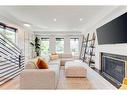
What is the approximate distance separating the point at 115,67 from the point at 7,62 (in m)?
3.48

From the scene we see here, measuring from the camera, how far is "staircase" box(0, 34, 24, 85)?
5.05m

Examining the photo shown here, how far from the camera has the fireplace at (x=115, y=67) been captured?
4.53 m

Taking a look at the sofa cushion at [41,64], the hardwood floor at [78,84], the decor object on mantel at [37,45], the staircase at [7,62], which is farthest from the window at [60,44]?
the sofa cushion at [41,64]

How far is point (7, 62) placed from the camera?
18.9 ft

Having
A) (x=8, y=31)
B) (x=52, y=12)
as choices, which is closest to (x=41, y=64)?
(x=52, y=12)

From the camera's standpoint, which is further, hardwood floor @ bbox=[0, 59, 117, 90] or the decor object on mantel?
the decor object on mantel

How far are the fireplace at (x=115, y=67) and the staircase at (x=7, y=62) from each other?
3081 millimetres

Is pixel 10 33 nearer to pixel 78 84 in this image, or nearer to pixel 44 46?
pixel 78 84

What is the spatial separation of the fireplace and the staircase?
308cm

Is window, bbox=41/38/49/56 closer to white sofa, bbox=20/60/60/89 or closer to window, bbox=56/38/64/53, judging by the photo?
window, bbox=56/38/64/53

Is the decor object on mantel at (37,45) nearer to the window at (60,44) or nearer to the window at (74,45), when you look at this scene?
the window at (60,44)

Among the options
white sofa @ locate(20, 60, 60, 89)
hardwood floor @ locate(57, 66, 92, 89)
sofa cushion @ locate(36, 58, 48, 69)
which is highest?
sofa cushion @ locate(36, 58, 48, 69)

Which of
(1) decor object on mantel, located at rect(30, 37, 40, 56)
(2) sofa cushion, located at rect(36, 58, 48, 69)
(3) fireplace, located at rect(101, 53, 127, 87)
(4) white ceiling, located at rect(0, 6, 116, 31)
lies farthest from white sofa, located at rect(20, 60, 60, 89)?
(1) decor object on mantel, located at rect(30, 37, 40, 56)

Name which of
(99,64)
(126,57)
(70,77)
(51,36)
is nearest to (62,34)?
(51,36)
